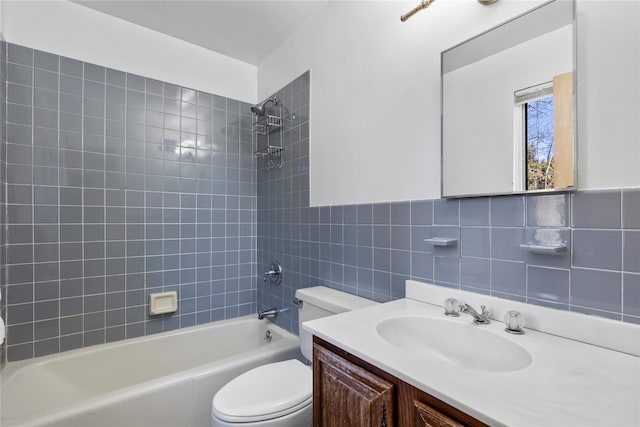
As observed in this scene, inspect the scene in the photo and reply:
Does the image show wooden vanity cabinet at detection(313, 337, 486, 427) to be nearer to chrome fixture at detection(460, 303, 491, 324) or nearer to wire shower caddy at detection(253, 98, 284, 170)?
chrome fixture at detection(460, 303, 491, 324)

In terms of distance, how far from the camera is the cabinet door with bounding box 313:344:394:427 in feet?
2.37

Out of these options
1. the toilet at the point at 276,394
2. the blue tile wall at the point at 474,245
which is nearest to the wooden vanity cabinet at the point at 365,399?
the toilet at the point at 276,394

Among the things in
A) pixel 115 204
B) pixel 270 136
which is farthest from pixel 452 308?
pixel 115 204

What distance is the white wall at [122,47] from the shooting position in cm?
168

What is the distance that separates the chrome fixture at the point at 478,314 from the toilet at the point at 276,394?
51 cm

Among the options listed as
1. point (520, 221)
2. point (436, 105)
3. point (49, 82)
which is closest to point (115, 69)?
point (49, 82)

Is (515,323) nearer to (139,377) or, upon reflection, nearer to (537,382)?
(537,382)

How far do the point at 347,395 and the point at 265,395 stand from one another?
1.91 feet

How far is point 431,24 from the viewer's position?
3.93ft

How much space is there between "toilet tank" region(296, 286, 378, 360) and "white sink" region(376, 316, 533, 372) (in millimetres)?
368

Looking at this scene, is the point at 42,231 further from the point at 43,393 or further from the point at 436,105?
the point at 436,105

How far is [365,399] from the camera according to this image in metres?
0.77

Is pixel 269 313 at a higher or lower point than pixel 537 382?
lower

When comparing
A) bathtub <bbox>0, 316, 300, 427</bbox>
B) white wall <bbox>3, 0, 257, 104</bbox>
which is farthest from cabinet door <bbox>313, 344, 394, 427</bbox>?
white wall <bbox>3, 0, 257, 104</bbox>
